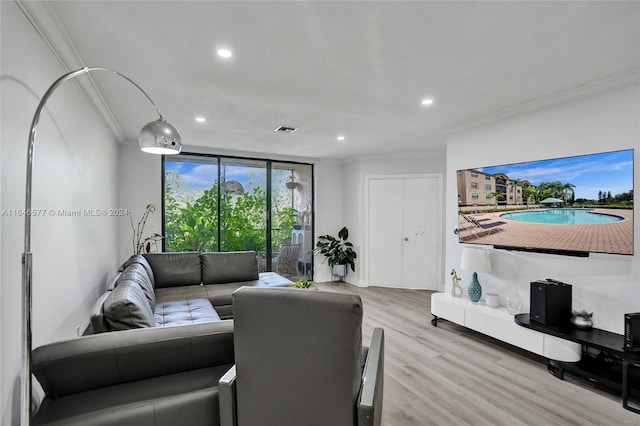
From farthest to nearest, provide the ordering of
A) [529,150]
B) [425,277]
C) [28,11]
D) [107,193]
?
[425,277] → [107,193] → [529,150] → [28,11]

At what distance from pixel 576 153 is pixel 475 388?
229cm

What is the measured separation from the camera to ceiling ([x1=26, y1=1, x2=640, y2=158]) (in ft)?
5.81

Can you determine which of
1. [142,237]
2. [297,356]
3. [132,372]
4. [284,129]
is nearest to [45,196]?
[132,372]

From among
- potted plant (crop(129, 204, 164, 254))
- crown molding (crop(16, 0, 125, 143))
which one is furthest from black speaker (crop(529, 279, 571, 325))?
potted plant (crop(129, 204, 164, 254))

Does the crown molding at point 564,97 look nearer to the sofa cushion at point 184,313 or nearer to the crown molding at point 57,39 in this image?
the sofa cushion at point 184,313

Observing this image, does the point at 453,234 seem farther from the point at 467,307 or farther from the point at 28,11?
the point at 28,11

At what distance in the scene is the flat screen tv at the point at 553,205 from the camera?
2.63m

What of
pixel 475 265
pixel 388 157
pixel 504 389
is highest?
pixel 388 157

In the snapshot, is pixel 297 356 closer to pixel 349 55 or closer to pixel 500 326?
pixel 349 55

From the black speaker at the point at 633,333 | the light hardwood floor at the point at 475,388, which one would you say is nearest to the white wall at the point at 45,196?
the light hardwood floor at the point at 475,388

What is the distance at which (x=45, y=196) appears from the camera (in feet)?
6.52

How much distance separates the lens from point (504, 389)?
249cm

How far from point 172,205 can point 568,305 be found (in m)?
5.47

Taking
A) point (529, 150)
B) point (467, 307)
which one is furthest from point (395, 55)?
point (467, 307)
